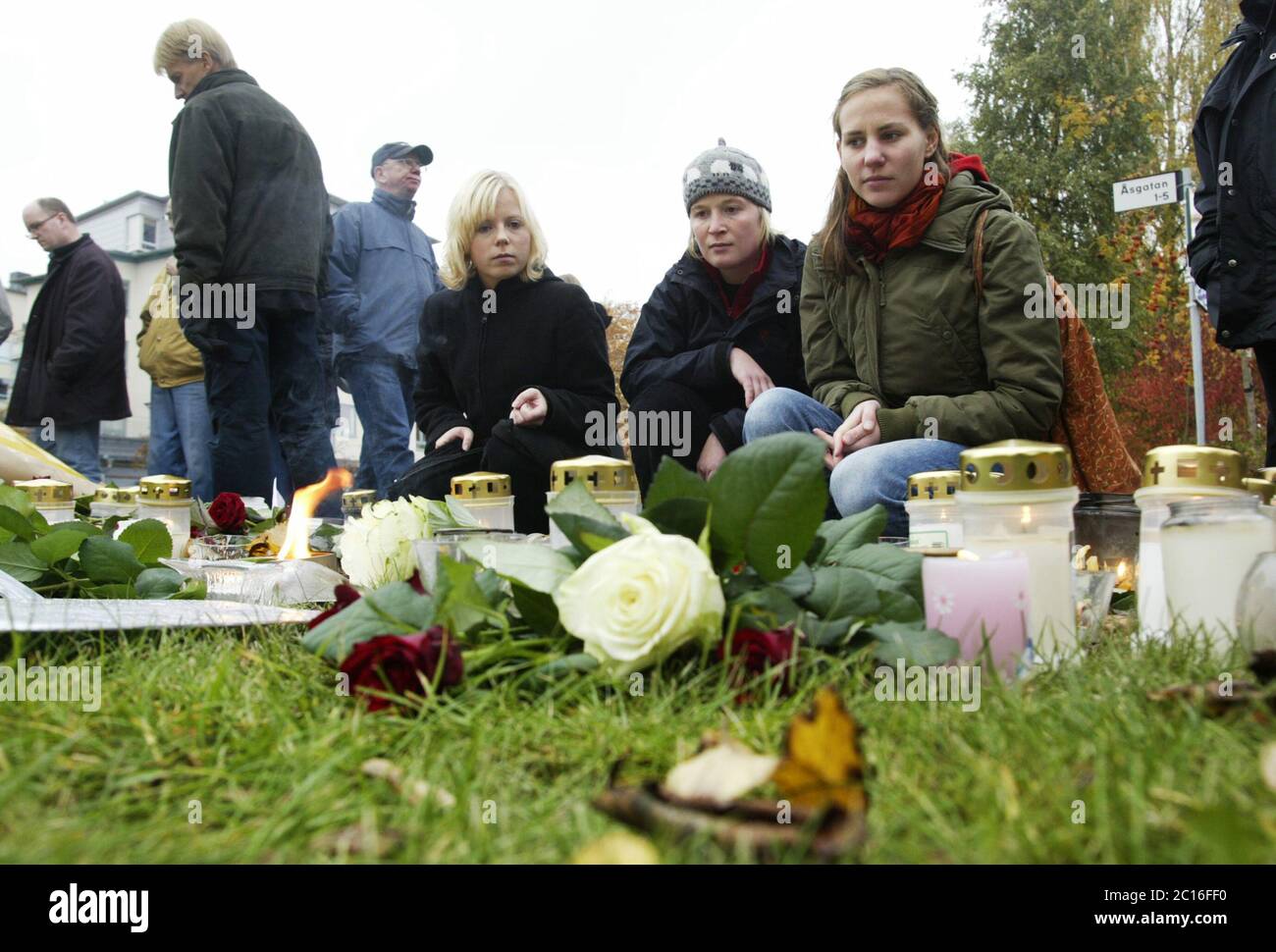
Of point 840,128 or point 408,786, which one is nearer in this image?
point 408,786

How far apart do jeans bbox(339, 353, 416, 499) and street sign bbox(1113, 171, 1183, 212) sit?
5124mm

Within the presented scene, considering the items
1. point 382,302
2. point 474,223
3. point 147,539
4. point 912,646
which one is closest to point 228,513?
point 147,539

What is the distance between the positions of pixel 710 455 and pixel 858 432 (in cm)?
102

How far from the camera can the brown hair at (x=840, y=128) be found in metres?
3.29

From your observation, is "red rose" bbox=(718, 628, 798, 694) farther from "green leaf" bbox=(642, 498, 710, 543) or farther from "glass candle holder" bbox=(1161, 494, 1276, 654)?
"glass candle holder" bbox=(1161, 494, 1276, 654)

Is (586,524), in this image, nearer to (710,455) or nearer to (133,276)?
(710,455)

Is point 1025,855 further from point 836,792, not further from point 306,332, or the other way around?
point 306,332

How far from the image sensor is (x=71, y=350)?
22.4 ft

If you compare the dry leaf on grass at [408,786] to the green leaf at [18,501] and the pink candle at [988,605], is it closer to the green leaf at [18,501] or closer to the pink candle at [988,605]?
the pink candle at [988,605]

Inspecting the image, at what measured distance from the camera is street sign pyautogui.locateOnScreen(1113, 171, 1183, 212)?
7.18 metres

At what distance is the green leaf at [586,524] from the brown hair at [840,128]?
227 centimetres

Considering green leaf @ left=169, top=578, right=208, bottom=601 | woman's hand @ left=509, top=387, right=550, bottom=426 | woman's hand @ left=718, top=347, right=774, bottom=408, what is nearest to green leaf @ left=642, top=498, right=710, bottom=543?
green leaf @ left=169, top=578, right=208, bottom=601

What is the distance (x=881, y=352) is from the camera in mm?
3303
